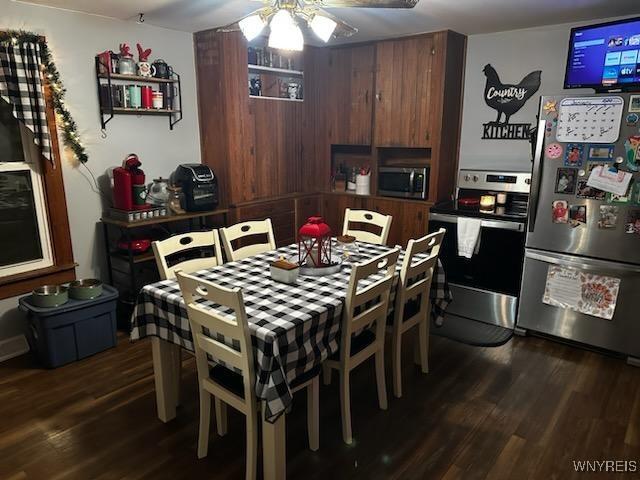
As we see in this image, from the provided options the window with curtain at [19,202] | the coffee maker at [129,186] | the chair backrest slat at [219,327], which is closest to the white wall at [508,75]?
the coffee maker at [129,186]

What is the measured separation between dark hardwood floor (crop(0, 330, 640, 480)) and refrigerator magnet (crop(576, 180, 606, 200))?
3.48 ft

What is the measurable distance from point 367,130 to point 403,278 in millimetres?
2215

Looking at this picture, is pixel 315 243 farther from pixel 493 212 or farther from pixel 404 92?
pixel 404 92

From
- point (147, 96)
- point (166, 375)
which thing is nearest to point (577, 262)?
point (166, 375)

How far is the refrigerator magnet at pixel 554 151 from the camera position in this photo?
2936 mm

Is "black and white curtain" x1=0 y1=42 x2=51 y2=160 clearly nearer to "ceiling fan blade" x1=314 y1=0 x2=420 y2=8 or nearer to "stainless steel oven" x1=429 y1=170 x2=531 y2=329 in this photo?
"ceiling fan blade" x1=314 y1=0 x2=420 y2=8

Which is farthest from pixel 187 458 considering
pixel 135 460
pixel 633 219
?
pixel 633 219

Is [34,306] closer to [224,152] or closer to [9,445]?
[9,445]

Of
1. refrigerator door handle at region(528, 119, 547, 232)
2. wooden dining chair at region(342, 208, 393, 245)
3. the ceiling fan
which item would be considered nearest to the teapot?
wooden dining chair at region(342, 208, 393, 245)

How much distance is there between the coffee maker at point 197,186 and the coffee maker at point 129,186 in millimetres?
334

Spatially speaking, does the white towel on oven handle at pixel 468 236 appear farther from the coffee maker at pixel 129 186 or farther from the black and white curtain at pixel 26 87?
the black and white curtain at pixel 26 87

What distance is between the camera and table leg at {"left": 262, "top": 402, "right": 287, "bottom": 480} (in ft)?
5.81

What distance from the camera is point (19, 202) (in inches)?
119

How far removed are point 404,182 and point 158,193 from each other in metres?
2.09
